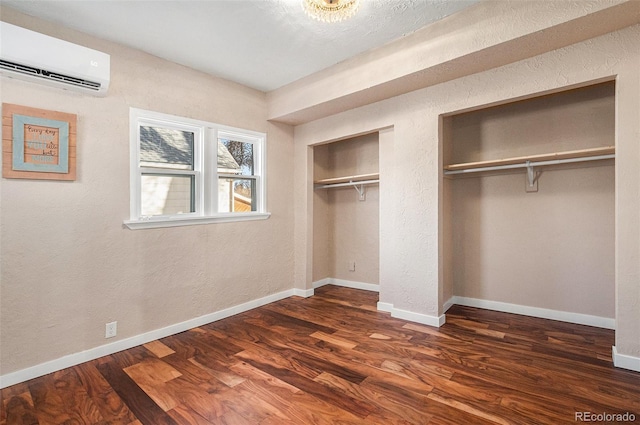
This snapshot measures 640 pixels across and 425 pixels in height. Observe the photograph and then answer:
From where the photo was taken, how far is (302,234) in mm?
4266

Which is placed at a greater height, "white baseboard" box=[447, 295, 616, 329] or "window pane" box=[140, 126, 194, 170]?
"window pane" box=[140, 126, 194, 170]

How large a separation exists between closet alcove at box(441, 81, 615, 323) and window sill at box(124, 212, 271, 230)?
7.48 ft

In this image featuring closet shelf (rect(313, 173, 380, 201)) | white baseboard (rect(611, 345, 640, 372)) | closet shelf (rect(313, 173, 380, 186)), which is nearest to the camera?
white baseboard (rect(611, 345, 640, 372))

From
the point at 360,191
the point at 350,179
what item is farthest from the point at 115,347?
the point at 360,191

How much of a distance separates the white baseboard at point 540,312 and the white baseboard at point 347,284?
1.11m

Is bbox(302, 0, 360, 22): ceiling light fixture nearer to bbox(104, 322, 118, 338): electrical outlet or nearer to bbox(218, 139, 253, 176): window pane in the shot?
bbox(218, 139, 253, 176): window pane

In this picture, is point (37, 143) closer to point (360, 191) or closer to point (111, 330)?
point (111, 330)

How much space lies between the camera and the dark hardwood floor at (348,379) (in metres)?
1.79

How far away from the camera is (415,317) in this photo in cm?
320

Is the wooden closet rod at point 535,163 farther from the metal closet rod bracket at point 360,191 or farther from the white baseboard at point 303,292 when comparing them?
the white baseboard at point 303,292

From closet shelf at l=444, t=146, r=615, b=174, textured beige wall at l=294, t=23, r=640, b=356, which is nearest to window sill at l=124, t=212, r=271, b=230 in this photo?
textured beige wall at l=294, t=23, r=640, b=356

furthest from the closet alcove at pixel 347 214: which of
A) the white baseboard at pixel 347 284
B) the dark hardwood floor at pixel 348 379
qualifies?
the dark hardwood floor at pixel 348 379

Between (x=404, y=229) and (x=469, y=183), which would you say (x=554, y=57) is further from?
(x=404, y=229)

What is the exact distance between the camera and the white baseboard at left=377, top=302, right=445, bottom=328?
3.06 metres
